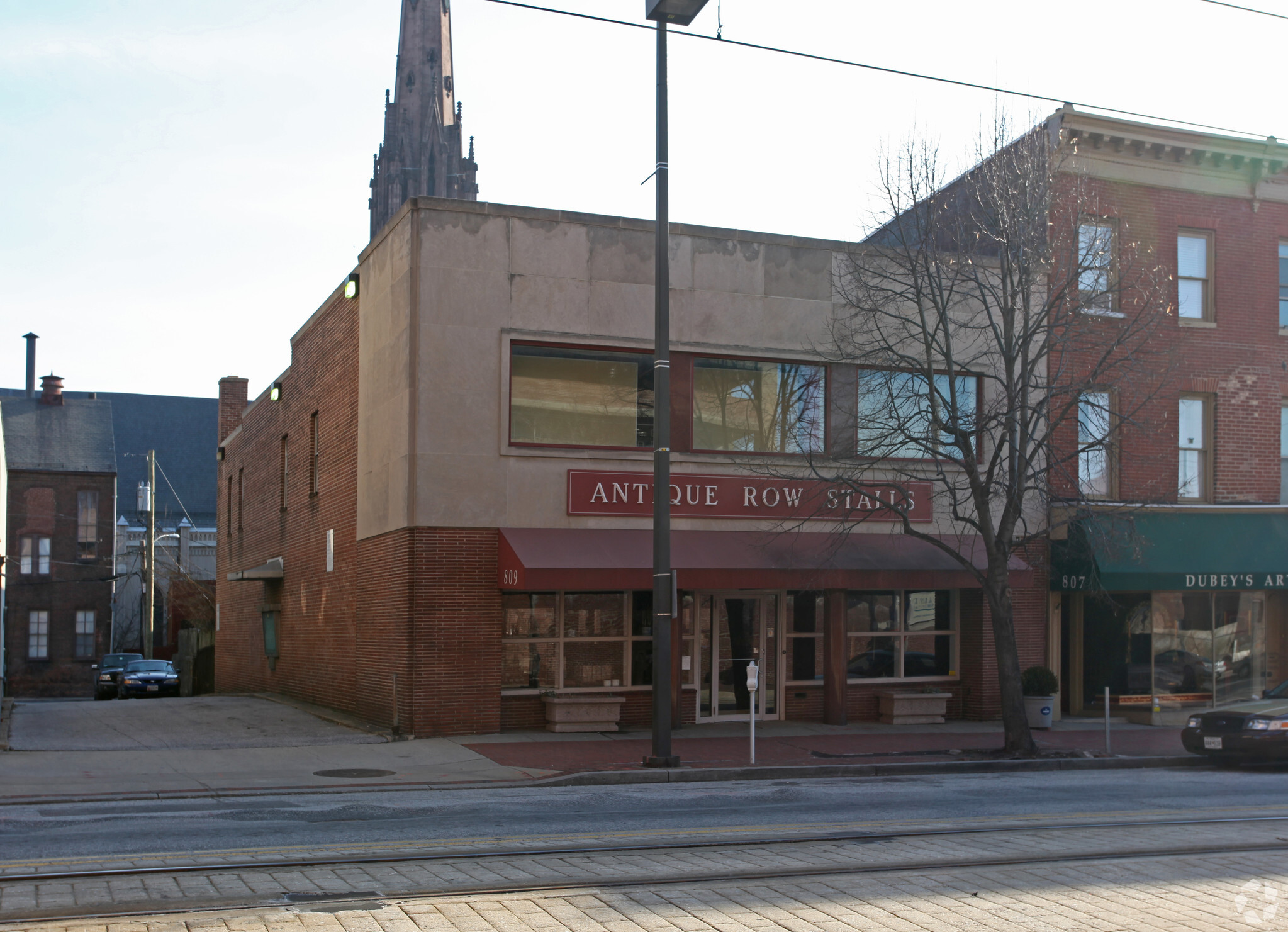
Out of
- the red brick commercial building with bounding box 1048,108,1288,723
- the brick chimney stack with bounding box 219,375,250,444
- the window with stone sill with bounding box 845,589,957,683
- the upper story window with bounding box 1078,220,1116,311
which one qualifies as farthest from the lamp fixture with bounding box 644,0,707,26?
the brick chimney stack with bounding box 219,375,250,444

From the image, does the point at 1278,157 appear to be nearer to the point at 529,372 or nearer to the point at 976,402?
the point at 976,402

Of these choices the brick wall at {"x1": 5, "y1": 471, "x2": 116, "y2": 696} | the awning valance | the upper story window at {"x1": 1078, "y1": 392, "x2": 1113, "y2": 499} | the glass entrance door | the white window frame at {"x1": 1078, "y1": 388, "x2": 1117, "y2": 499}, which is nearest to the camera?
the glass entrance door

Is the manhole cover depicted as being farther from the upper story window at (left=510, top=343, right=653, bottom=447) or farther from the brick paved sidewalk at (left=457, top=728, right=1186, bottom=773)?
the upper story window at (left=510, top=343, right=653, bottom=447)

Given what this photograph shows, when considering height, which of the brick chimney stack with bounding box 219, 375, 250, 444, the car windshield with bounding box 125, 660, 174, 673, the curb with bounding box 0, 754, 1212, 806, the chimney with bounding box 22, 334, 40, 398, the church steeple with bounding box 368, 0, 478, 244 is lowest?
the car windshield with bounding box 125, 660, 174, 673

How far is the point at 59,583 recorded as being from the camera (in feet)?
187

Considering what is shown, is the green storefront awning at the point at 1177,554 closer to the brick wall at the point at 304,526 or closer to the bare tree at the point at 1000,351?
the bare tree at the point at 1000,351

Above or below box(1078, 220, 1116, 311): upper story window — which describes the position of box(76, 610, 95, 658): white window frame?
below

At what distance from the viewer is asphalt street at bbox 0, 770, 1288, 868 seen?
9.73 meters

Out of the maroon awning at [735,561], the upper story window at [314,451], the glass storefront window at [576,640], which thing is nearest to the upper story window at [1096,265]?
the maroon awning at [735,561]

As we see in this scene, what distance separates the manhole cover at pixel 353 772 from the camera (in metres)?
14.7

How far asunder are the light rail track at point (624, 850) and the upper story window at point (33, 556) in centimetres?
5393

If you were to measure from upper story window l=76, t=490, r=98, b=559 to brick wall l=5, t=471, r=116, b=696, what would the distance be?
0.50 feet

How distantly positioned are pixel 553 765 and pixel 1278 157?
18551mm

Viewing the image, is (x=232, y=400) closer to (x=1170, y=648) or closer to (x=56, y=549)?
(x=56, y=549)
